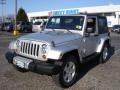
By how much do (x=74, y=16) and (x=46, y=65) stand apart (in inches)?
108

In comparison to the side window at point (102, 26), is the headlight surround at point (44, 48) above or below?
below

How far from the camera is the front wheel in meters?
6.55

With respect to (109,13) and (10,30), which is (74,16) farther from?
(109,13)

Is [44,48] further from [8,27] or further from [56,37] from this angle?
→ [8,27]

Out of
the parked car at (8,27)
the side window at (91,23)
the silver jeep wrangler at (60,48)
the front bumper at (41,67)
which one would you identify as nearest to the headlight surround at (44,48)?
the silver jeep wrangler at (60,48)

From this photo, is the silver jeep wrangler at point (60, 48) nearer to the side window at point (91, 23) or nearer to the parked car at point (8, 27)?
the side window at point (91, 23)

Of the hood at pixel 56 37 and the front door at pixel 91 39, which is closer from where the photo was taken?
the hood at pixel 56 37

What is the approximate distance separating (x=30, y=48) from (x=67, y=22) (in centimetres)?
208

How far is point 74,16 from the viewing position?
842 cm

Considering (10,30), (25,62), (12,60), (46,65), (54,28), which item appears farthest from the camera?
(10,30)

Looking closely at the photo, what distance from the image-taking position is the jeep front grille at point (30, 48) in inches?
263

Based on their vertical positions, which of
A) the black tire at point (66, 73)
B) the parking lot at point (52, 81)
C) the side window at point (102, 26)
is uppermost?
the side window at point (102, 26)

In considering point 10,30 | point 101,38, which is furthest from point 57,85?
point 10,30

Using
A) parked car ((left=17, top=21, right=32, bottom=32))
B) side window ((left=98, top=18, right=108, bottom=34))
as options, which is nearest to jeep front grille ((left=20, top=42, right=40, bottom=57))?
side window ((left=98, top=18, right=108, bottom=34))
